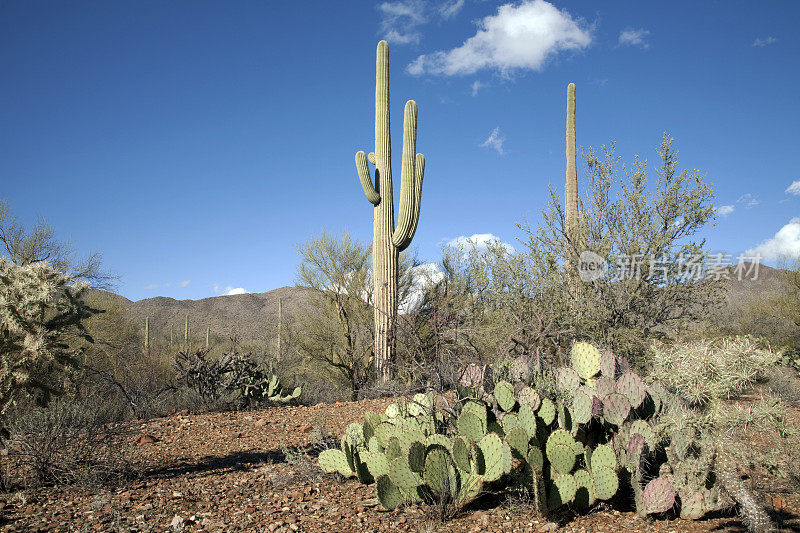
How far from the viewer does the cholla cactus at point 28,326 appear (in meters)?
4.63

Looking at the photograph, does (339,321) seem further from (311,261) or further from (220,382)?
(220,382)

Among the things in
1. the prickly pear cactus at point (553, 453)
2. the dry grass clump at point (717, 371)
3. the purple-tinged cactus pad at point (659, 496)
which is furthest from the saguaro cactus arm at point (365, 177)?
the purple-tinged cactus pad at point (659, 496)

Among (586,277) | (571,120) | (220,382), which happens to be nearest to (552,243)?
(586,277)

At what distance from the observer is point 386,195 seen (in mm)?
13164

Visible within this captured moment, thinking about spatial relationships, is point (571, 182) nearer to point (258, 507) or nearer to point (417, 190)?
point (417, 190)

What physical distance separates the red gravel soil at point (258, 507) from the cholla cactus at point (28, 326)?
3.14 ft

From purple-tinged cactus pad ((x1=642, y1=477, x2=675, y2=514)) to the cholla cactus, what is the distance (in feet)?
16.2

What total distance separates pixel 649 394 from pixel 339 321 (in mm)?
11545

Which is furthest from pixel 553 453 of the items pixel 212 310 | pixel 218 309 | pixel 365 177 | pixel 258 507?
pixel 218 309

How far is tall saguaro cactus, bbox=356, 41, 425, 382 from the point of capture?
41.7 feet

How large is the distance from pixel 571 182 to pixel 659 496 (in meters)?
8.97

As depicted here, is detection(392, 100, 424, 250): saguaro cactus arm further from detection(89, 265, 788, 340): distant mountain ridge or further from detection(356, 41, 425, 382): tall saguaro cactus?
detection(89, 265, 788, 340): distant mountain ridge

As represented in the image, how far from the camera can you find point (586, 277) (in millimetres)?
9641

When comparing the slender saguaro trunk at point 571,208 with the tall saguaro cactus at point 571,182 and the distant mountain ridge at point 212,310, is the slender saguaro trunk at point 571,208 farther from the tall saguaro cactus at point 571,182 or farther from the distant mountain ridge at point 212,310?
the distant mountain ridge at point 212,310
